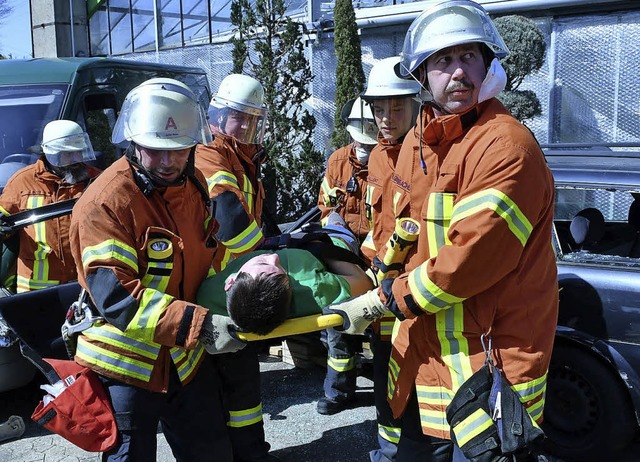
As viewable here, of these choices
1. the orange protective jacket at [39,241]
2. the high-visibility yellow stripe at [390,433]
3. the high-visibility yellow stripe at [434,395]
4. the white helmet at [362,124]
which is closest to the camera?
the high-visibility yellow stripe at [434,395]

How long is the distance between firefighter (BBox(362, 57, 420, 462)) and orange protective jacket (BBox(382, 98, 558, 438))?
0.81 metres

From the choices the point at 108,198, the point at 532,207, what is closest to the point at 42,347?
the point at 108,198

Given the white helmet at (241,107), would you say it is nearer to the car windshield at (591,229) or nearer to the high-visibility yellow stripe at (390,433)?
the high-visibility yellow stripe at (390,433)

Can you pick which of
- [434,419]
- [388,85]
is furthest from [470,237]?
[388,85]

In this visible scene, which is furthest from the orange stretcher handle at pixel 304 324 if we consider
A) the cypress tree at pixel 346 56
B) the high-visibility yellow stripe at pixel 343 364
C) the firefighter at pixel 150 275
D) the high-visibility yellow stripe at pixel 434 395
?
the cypress tree at pixel 346 56

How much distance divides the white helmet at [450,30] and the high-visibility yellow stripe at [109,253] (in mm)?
1215

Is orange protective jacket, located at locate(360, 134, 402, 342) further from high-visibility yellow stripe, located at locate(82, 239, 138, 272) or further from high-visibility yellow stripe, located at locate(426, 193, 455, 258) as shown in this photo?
high-visibility yellow stripe, located at locate(82, 239, 138, 272)

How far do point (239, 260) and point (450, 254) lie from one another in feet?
3.23

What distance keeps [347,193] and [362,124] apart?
0.51 metres

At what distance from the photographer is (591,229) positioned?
415cm

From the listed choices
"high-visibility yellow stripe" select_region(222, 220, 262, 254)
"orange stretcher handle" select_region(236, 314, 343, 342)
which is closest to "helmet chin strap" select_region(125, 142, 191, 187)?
"orange stretcher handle" select_region(236, 314, 343, 342)

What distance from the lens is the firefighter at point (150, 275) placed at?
2.34 meters

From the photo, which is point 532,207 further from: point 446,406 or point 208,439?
point 208,439

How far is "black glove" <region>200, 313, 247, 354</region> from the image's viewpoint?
95.0 inches
